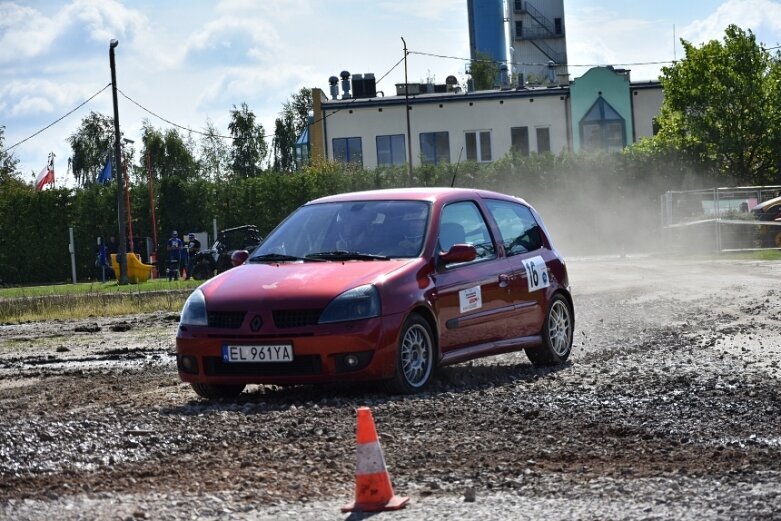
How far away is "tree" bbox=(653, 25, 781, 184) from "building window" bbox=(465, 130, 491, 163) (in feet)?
40.5

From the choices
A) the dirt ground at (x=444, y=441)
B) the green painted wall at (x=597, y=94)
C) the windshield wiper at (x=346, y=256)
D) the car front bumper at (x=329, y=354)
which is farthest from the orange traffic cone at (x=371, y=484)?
the green painted wall at (x=597, y=94)

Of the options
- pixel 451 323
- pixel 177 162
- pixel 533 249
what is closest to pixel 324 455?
pixel 451 323

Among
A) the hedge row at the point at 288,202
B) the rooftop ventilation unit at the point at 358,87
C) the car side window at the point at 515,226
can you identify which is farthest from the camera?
the rooftop ventilation unit at the point at 358,87

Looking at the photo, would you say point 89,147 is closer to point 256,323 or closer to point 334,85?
point 334,85

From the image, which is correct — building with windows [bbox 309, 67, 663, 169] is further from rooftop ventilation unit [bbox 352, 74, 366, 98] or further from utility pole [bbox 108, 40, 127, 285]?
utility pole [bbox 108, 40, 127, 285]

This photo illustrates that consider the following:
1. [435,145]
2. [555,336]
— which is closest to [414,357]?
[555,336]

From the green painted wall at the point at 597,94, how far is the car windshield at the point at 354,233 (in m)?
56.3

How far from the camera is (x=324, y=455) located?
762 cm

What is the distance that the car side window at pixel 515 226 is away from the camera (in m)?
12.4

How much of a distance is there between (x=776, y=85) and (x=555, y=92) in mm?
13454

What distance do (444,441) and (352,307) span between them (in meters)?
2.33

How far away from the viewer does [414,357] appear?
10.5m

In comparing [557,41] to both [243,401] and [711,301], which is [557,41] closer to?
[711,301]

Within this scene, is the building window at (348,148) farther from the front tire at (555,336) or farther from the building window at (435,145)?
the front tire at (555,336)
